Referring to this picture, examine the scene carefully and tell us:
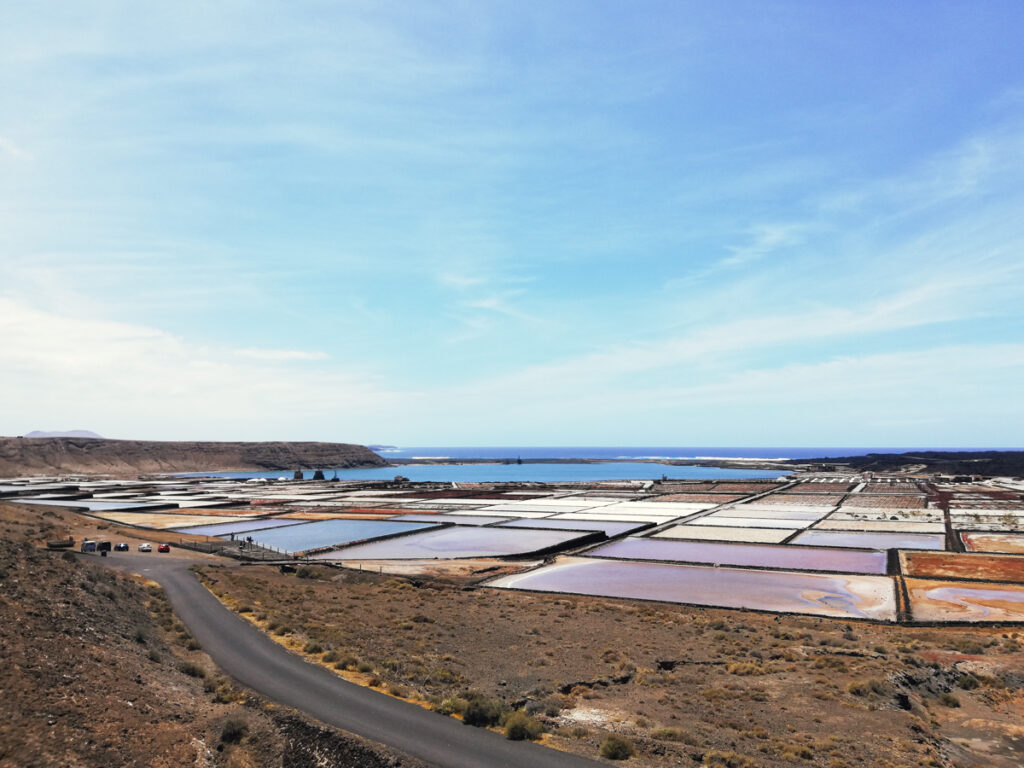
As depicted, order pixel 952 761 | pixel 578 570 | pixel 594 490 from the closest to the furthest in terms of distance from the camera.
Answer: pixel 952 761 → pixel 578 570 → pixel 594 490

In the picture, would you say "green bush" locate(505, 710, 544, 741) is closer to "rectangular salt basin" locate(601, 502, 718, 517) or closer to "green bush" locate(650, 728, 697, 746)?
"green bush" locate(650, 728, 697, 746)

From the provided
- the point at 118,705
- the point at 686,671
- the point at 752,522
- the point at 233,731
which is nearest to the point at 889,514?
the point at 752,522

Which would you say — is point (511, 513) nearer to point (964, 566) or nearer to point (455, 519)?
point (455, 519)

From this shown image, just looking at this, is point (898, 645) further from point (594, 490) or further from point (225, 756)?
point (594, 490)

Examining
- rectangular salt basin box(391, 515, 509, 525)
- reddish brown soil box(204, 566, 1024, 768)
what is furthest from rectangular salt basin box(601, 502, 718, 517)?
reddish brown soil box(204, 566, 1024, 768)

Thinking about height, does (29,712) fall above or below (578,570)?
above

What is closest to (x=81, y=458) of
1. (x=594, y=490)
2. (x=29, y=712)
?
(x=594, y=490)

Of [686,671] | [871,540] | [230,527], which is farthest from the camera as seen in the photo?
[230,527]
